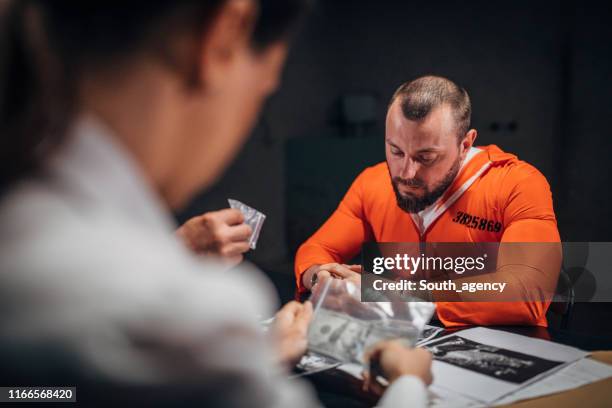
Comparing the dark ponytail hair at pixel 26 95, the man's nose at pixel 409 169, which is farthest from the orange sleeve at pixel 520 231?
the dark ponytail hair at pixel 26 95

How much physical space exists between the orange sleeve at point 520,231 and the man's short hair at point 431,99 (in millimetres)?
236

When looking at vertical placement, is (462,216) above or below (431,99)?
below

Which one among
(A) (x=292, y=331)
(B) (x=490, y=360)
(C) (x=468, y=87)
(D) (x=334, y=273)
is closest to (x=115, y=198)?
(A) (x=292, y=331)

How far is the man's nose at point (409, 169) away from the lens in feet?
5.65

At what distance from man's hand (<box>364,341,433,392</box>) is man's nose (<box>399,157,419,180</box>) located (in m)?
0.92

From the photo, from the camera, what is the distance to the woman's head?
1.45 ft

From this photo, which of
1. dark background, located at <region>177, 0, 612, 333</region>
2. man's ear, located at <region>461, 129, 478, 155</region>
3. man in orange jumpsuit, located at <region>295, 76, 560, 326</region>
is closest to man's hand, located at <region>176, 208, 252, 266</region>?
man in orange jumpsuit, located at <region>295, 76, 560, 326</region>

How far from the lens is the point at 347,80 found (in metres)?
4.51

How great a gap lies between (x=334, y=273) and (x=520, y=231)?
1.77 feet

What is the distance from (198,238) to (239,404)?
2.30 feet

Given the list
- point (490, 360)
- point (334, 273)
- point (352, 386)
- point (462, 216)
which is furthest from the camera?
point (462, 216)

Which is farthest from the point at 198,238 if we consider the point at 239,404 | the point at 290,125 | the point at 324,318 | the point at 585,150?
the point at 585,150

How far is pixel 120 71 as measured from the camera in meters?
0.46

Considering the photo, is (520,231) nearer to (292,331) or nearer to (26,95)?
(292,331)
